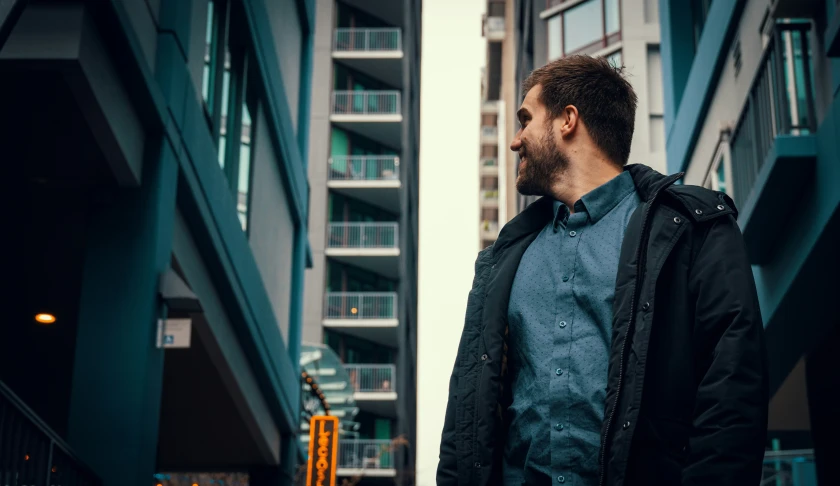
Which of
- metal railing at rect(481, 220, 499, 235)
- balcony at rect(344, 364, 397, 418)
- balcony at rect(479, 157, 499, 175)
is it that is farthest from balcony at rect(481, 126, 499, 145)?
balcony at rect(344, 364, 397, 418)

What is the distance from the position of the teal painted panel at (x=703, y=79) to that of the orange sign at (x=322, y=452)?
43.1 ft

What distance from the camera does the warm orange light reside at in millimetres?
13548

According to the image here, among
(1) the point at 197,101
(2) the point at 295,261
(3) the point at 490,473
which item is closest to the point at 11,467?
(1) the point at 197,101

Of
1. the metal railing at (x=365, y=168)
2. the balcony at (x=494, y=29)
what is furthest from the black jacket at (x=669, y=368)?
the balcony at (x=494, y=29)

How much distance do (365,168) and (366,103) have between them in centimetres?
288

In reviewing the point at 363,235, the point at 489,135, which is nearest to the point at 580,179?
the point at 363,235

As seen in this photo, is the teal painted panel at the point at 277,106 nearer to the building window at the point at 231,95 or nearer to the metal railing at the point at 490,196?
the building window at the point at 231,95

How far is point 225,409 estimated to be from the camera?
1681cm

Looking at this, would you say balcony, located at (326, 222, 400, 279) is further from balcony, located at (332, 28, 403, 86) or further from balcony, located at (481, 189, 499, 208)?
balcony, located at (481, 189, 499, 208)

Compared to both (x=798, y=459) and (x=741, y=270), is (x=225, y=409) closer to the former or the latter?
(x=798, y=459)

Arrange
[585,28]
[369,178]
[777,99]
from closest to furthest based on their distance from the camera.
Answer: [777,99] < [585,28] < [369,178]

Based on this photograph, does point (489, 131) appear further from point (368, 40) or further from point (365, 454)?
point (365, 454)

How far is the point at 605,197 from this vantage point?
3838 millimetres

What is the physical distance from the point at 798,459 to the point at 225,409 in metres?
8.15
